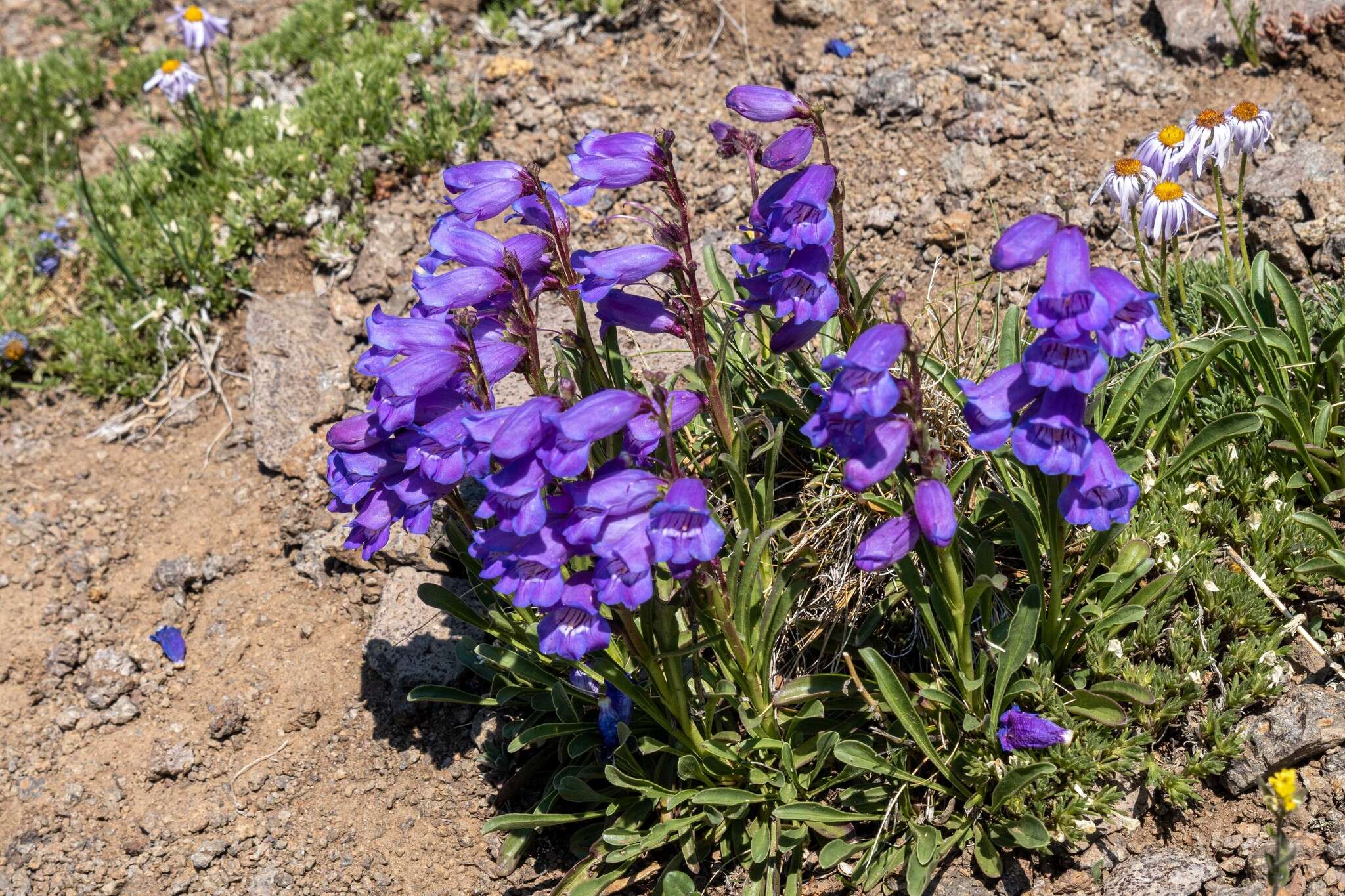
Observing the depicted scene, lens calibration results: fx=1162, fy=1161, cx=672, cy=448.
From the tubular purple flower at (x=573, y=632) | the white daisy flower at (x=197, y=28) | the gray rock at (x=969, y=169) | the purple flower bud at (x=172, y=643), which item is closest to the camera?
the tubular purple flower at (x=573, y=632)

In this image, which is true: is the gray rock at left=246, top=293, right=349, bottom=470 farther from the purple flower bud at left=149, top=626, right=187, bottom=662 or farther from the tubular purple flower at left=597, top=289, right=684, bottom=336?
the tubular purple flower at left=597, top=289, right=684, bottom=336

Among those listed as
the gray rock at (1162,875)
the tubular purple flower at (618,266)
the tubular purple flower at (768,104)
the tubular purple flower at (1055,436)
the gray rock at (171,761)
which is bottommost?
the gray rock at (171,761)

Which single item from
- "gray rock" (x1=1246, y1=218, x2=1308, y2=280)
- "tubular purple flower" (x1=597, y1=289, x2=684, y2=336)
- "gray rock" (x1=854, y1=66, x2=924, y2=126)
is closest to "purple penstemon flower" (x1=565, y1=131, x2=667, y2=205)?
"tubular purple flower" (x1=597, y1=289, x2=684, y2=336)

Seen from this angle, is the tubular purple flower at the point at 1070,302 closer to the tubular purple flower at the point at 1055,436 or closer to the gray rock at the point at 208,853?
the tubular purple flower at the point at 1055,436

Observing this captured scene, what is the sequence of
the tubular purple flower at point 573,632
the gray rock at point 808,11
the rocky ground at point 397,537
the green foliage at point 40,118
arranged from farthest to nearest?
the green foliage at point 40,118, the gray rock at point 808,11, the rocky ground at point 397,537, the tubular purple flower at point 573,632

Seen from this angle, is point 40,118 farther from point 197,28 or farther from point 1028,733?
point 1028,733

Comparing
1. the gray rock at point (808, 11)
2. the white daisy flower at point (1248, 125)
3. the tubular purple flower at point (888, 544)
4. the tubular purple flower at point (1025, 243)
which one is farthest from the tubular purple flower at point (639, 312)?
the gray rock at point (808, 11)

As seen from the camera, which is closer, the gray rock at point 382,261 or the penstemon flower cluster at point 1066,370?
the penstemon flower cluster at point 1066,370

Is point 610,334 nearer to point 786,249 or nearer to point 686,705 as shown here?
point 786,249

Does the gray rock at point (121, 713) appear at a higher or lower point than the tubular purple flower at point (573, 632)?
lower
